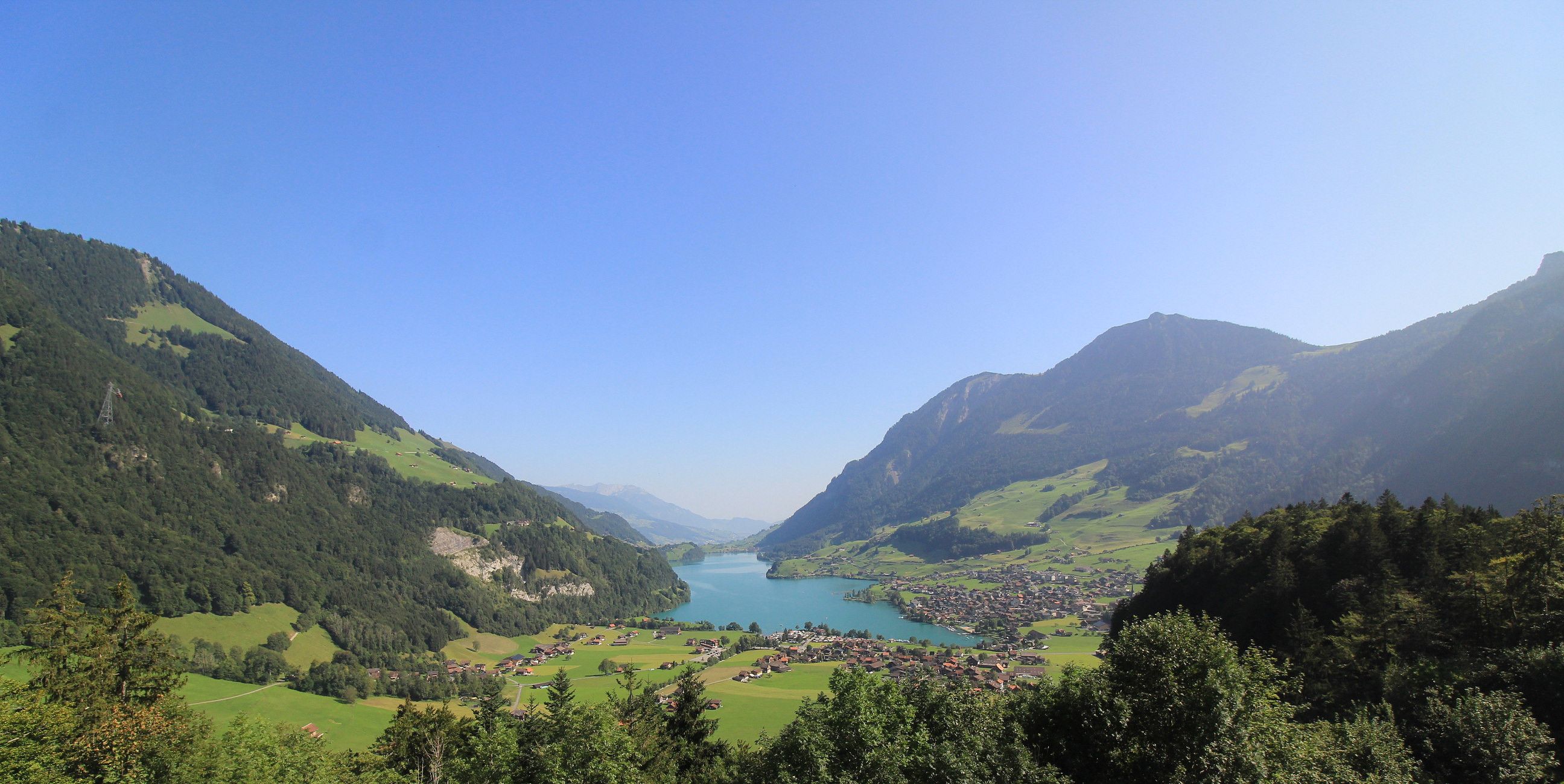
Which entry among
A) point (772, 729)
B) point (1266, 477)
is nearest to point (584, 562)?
point (772, 729)

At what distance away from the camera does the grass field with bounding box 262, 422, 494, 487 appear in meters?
138

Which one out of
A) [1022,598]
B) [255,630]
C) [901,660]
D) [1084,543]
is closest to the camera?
[901,660]

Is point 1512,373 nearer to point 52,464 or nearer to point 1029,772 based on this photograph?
point 1029,772

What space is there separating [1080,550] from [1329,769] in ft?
520

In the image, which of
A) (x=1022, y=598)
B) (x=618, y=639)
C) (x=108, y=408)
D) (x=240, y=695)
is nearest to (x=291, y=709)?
(x=240, y=695)

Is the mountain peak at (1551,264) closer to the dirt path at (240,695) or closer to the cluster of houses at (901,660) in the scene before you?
the cluster of houses at (901,660)

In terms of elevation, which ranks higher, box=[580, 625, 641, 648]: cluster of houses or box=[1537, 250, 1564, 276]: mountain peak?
box=[1537, 250, 1564, 276]: mountain peak

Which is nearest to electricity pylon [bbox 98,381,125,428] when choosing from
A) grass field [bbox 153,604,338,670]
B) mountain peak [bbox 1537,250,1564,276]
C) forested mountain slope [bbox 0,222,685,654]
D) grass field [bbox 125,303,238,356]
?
forested mountain slope [bbox 0,222,685,654]

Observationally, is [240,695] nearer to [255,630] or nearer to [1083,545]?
[255,630]

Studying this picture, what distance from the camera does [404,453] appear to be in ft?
535

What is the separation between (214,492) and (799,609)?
107 m

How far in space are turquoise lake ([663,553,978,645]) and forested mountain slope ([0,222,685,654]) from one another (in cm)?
1513

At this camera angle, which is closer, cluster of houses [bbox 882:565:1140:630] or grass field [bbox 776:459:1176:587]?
cluster of houses [bbox 882:565:1140:630]

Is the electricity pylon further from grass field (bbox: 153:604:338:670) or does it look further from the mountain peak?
the mountain peak
